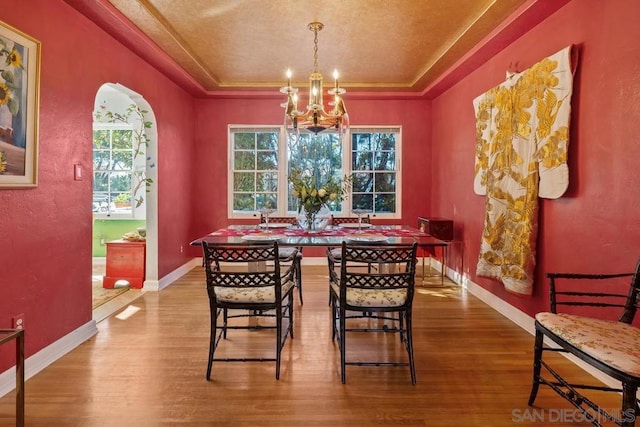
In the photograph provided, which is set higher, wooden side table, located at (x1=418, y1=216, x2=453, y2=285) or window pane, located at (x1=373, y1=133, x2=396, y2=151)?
window pane, located at (x1=373, y1=133, x2=396, y2=151)

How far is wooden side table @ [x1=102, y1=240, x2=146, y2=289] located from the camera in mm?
4707

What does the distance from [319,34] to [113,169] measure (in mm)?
4041

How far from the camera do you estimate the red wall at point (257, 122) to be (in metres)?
5.94

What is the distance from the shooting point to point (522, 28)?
3352 mm

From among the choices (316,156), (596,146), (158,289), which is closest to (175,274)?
(158,289)

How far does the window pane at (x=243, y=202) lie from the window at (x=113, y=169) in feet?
A: 4.87

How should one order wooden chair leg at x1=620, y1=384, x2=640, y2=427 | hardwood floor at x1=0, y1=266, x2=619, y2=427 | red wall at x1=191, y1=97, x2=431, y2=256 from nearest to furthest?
wooden chair leg at x1=620, y1=384, x2=640, y2=427 → hardwood floor at x1=0, y1=266, x2=619, y2=427 → red wall at x1=191, y1=97, x2=431, y2=256

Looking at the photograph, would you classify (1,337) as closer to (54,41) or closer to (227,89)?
(54,41)

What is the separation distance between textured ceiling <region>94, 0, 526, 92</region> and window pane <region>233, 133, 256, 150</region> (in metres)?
0.95

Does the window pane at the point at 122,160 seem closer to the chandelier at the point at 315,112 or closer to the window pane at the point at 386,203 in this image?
the chandelier at the point at 315,112

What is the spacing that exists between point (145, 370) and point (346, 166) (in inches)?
165

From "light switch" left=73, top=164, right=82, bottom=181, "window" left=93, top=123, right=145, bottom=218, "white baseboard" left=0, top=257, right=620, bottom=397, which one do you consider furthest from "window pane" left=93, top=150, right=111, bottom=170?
"light switch" left=73, top=164, right=82, bottom=181

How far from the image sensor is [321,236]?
3.08 m

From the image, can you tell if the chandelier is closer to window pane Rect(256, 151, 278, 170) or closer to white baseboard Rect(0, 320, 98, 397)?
white baseboard Rect(0, 320, 98, 397)
